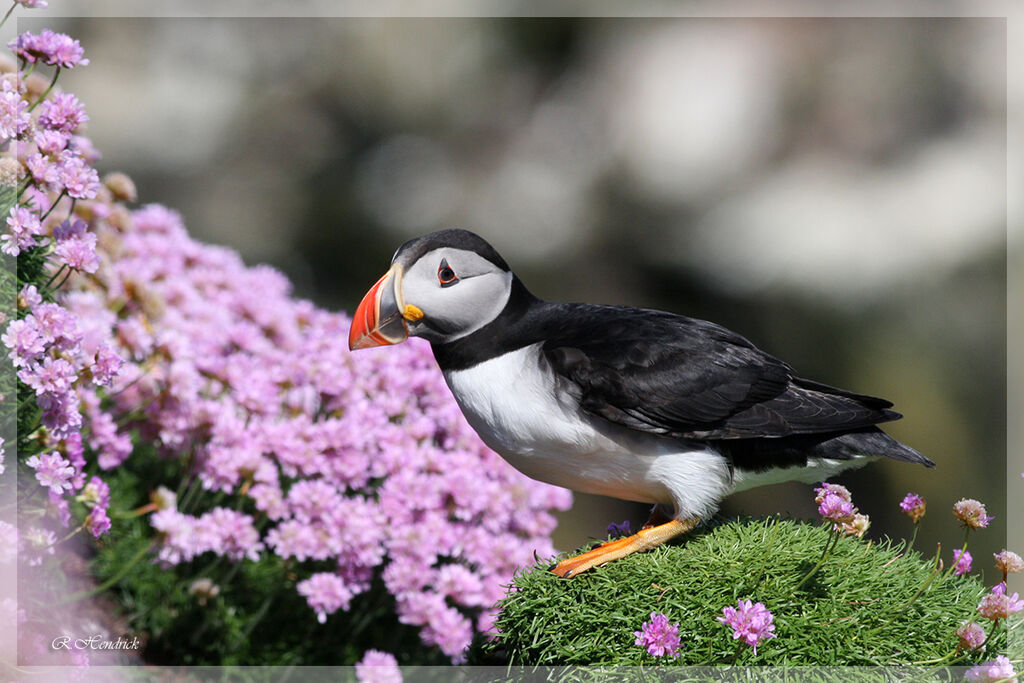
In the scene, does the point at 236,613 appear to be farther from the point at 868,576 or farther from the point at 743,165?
the point at 743,165

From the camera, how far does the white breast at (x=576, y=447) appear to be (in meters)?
2.68

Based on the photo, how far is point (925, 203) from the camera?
18.8 ft

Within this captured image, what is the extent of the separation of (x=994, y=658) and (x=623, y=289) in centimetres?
392

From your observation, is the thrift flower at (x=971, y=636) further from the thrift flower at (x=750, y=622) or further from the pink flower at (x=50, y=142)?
the pink flower at (x=50, y=142)

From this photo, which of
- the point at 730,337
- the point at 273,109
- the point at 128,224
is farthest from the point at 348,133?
the point at 730,337

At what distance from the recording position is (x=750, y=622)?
85.0 inches

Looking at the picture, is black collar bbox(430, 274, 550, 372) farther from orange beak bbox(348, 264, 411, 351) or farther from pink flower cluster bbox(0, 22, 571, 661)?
pink flower cluster bbox(0, 22, 571, 661)

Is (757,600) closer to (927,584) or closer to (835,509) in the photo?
(835,509)

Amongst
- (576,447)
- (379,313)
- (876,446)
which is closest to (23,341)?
(379,313)

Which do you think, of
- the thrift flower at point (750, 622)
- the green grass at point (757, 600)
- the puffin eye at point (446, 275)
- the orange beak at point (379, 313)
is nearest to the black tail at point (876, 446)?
the green grass at point (757, 600)

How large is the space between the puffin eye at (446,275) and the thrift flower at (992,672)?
5.64ft

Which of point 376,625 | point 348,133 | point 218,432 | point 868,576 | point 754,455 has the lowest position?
point 376,625

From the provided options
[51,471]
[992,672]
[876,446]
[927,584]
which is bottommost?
[992,672]

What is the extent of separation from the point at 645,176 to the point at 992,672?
4.38 m
